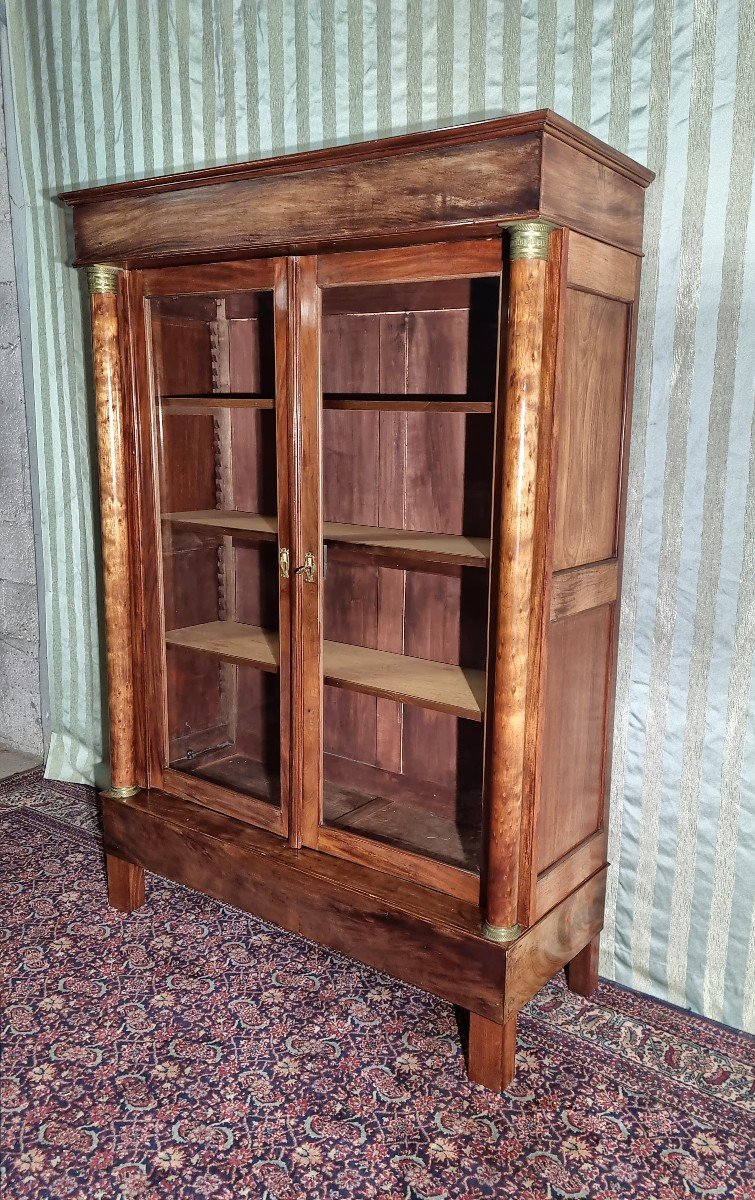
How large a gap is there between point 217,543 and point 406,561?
0.55 m

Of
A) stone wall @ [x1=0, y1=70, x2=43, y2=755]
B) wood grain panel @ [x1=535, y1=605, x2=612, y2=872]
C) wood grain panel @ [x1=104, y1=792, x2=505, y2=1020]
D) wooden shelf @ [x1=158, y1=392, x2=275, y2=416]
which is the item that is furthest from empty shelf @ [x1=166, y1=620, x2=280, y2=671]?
stone wall @ [x1=0, y1=70, x2=43, y2=755]

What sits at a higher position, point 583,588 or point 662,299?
point 662,299

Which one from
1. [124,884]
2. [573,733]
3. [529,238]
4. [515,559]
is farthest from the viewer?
[124,884]

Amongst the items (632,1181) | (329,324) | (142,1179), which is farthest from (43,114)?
(632,1181)

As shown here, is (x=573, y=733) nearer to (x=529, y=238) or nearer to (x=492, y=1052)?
(x=492, y=1052)

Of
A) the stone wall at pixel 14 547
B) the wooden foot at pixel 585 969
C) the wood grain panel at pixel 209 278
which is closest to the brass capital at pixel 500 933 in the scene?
the wooden foot at pixel 585 969

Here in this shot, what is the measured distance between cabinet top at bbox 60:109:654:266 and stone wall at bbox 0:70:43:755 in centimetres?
125

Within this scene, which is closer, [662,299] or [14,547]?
[662,299]

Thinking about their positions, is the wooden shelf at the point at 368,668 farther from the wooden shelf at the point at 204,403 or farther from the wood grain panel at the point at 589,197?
the wood grain panel at the point at 589,197

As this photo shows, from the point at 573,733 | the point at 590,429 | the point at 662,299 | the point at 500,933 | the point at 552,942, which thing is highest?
the point at 662,299

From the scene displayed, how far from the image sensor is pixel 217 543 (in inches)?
92.5

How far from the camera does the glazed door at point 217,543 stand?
80.6 inches

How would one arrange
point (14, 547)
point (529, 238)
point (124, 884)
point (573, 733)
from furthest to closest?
1. point (14, 547)
2. point (124, 884)
3. point (573, 733)
4. point (529, 238)

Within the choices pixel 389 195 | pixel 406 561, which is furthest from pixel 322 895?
pixel 389 195
